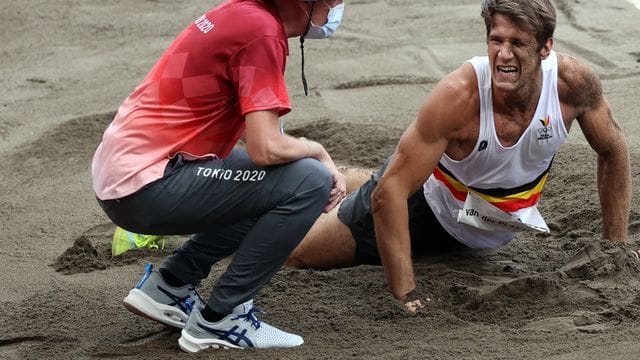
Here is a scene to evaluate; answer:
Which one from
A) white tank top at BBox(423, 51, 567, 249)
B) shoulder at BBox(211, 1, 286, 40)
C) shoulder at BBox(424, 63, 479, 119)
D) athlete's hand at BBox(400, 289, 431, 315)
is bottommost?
athlete's hand at BBox(400, 289, 431, 315)

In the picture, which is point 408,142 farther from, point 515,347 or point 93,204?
point 93,204

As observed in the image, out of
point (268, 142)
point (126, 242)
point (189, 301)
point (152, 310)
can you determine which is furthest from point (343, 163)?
point (268, 142)

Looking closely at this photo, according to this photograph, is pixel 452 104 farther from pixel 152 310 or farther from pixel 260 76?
pixel 152 310

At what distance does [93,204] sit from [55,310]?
4.50ft

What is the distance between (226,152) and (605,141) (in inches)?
60.7

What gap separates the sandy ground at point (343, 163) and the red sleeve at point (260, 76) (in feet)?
2.91

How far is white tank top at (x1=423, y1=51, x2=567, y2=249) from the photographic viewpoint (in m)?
4.25

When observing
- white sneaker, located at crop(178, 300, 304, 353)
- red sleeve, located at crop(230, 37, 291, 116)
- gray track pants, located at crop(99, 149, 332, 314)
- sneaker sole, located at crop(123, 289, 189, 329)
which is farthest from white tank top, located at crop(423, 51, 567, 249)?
sneaker sole, located at crop(123, 289, 189, 329)

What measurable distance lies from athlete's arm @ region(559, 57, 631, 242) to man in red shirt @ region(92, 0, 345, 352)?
1035 mm

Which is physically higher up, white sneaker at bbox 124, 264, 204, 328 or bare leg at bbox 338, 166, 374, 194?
white sneaker at bbox 124, 264, 204, 328

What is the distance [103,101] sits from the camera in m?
7.17

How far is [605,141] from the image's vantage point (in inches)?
175

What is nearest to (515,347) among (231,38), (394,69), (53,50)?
(231,38)

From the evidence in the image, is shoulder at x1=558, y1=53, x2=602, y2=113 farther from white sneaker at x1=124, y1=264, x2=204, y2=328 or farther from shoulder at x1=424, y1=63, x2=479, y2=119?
white sneaker at x1=124, y1=264, x2=204, y2=328
